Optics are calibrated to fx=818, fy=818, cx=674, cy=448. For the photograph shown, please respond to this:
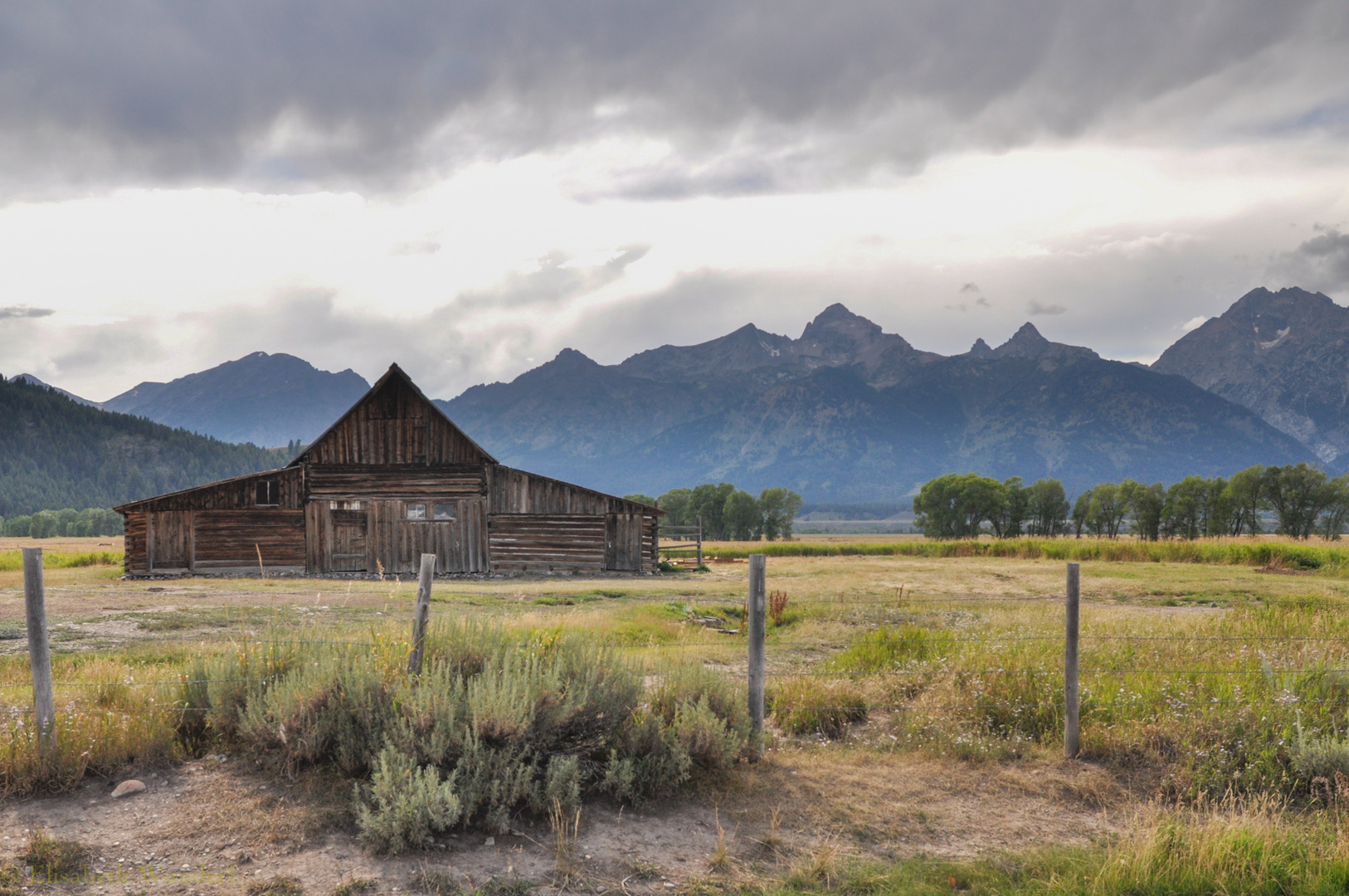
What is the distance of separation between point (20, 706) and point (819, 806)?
23.2 ft

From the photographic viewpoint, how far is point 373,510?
107 feet

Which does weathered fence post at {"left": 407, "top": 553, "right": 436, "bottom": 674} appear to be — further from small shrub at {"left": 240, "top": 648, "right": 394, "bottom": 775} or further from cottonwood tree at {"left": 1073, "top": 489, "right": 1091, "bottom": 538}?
cottonwood tree at {"left": 1073, "top": 489, "right": 1091, "bottom": 538}

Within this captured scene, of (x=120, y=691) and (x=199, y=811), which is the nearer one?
(x=199, y=811)

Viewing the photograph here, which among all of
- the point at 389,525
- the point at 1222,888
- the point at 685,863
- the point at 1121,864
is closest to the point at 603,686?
the point at 685,863

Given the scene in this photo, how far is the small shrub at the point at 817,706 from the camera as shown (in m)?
8.45

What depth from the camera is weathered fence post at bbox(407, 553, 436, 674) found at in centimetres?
656

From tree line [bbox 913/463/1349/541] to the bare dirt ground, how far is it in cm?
7095

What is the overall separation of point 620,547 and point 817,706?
26154 millimetres

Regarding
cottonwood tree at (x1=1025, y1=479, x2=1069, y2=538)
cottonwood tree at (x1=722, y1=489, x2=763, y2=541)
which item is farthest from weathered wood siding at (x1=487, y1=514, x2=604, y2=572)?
cottonwood tree at (x1=722, y1=489, x2=763, y2=541)

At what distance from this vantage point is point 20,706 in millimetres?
7320

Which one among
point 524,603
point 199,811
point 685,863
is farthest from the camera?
Result: point 524,603

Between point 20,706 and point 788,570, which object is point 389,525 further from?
point 20,706

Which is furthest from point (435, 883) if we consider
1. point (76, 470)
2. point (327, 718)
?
point (76, 470)

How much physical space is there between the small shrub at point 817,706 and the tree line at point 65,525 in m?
140
